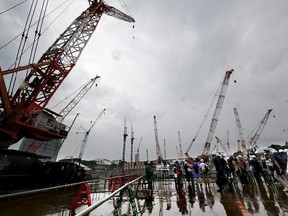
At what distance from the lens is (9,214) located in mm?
7688

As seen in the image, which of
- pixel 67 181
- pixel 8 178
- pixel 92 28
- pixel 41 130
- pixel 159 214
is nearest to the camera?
pixel 159 214

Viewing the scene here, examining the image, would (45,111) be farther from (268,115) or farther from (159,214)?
(268,115)

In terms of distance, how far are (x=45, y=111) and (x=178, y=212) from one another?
50.9ft

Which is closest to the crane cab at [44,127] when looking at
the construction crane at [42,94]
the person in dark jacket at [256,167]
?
the construction crane at [42,94]

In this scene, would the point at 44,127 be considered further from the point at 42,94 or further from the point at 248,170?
the point at 248,170

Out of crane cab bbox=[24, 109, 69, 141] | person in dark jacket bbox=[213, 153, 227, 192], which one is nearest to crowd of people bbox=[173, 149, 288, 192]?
person in dark jacket bbox=[213, 153, 227, 192]

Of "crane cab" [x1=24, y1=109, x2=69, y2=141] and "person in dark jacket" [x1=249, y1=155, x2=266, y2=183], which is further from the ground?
"crane cab" [x1=24, y1=109, x2=69, y2=141]

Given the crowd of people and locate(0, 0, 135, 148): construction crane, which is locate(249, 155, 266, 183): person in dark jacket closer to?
the crowd of people

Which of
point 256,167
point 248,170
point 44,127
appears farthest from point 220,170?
point 44,127

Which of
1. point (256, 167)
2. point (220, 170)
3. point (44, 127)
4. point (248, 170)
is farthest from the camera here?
point (44, 127)

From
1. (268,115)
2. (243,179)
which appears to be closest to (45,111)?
(243,179)

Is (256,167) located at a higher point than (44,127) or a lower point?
lower

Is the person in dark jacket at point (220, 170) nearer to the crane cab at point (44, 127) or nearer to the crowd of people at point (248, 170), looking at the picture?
the crowd of people at point (248, 170)

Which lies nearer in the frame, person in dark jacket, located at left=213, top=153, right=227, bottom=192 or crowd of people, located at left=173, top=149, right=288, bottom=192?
crowd of people, located at left=173, top=149, right=288, bottom=192
